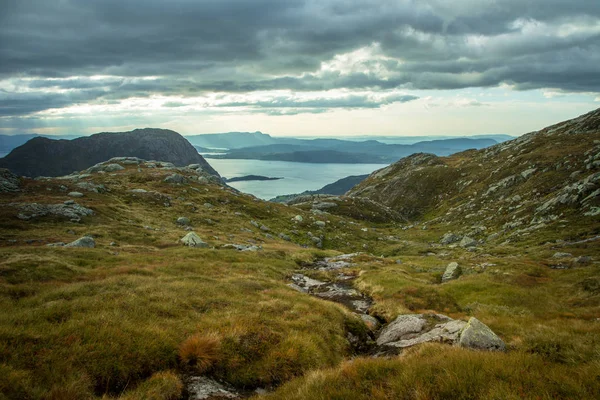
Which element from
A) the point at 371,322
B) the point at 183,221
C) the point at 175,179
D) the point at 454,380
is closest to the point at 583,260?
the point at 371,322

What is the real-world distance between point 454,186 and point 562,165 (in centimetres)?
Answer: 4649

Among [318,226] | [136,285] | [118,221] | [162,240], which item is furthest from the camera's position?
[318,226]

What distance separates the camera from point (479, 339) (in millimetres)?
11852

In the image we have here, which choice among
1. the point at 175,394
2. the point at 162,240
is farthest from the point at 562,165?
the point at 175,394

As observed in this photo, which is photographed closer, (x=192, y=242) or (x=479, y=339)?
(x=479, y=339)

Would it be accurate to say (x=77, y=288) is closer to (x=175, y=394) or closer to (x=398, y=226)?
(x=175, y=394)

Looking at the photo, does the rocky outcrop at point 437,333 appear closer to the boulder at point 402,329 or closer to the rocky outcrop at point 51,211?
the boulder at point 402,329

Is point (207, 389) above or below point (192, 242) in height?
above

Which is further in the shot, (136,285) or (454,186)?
(454,186)

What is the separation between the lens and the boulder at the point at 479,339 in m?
11.6

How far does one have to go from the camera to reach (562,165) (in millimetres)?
79188

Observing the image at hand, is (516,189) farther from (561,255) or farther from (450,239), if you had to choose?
(561,255)

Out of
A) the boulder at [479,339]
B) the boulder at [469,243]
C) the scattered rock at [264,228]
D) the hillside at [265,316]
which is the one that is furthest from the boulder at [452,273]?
the scattered rock at [264,228]

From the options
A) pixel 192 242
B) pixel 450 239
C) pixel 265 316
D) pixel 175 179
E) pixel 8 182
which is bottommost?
pixel 450 239
